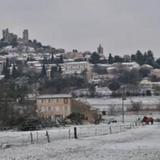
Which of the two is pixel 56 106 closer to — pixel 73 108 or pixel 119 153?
pixel 73 108

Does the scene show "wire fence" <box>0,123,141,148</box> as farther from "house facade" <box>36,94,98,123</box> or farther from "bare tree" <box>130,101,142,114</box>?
"bare tree" <box>130,101,142,114</box>

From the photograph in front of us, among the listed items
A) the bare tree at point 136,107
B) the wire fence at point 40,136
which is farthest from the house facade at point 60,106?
the wire fence at point 40,136

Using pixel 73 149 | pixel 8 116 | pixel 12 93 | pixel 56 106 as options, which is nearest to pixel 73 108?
pixel 56 106

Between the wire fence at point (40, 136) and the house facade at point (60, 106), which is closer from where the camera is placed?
the wire fence at point (40, 136)

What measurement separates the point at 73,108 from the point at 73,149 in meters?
107

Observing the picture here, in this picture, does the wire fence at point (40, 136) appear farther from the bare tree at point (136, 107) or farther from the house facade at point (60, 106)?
the bare tree at point (136, 107)

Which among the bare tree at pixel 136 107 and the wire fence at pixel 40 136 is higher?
the bare tree at pixel 136 107

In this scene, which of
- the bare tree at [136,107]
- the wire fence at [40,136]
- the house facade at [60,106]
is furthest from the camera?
the bare tree at [136,107]

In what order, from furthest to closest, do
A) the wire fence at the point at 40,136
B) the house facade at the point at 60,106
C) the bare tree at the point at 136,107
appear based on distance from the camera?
the bare tree at the point at 136,107 < the house facade at the point at 60,106 < the wire fence at the point at 40,136

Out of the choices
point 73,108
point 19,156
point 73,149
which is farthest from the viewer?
point 73,108

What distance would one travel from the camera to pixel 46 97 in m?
147

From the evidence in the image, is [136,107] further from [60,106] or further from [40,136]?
[40,136]

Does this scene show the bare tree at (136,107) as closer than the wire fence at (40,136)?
No

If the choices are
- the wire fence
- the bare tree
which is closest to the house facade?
the bare tree
